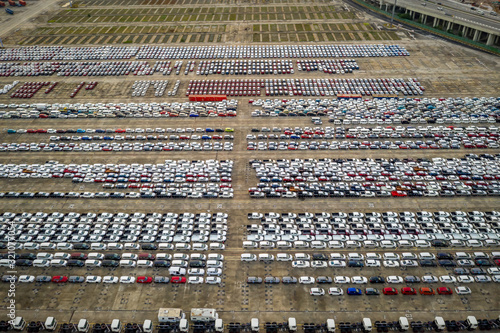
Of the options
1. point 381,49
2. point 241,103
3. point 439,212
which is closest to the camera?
point 439,212

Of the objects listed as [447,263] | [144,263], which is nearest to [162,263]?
[144,263]

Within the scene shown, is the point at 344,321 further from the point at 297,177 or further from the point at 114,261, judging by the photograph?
the point at 114,261

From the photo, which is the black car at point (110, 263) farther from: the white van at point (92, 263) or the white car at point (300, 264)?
the white car at point (300, 264)

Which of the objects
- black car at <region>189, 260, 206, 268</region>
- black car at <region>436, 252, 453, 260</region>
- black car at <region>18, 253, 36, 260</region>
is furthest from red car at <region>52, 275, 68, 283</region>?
black car at <region>436, 252, 453, 260</region>

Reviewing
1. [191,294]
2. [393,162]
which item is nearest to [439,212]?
[393,162]

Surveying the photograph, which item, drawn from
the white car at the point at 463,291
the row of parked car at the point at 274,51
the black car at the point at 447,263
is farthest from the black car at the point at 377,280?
the row of parked car at the point at 274,51

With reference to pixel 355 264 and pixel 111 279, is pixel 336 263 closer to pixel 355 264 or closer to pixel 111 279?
pixel 355 264
